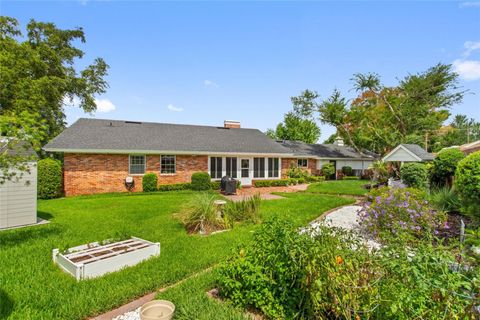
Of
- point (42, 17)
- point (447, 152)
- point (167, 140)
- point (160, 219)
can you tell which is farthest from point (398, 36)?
point (42, 17)

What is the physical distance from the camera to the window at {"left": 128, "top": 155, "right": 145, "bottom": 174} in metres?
15.1

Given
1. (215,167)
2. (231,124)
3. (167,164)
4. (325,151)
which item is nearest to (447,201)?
(215,167)

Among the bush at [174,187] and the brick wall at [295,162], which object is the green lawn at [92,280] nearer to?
the bush at [174,187]

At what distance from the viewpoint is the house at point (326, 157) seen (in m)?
23.5

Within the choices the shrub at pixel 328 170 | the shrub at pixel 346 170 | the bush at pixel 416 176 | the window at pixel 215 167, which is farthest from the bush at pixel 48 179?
the shrub at pixel 346 170

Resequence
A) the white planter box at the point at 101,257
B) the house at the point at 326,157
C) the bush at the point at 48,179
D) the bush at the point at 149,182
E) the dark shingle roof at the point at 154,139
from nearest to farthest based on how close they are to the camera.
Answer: the white planter box at the point at 101,257 < the bush at the point at 48,179 < the dark shingle roof at the point at 154,139 < the bush at the point at 149,182 < the house at the point at 326,157

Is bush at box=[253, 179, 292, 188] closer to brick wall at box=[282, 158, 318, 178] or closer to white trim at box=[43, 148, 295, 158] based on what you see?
brick wall at box=[282, 158, 318, 178]

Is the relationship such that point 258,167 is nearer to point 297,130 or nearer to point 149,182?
point 149,182

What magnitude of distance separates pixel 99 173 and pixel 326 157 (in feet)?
65.9

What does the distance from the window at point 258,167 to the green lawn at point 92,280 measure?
10.3 m

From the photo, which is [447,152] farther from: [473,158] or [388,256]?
[388,256]

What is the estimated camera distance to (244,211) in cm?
774

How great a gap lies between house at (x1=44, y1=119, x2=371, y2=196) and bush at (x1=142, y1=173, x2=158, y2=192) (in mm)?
568

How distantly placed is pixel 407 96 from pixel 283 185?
1759 centimetres
